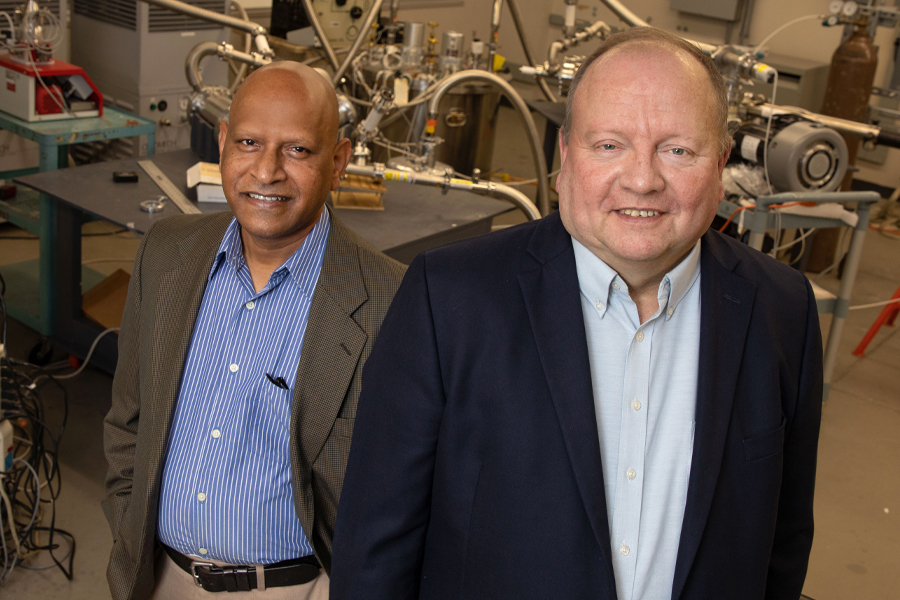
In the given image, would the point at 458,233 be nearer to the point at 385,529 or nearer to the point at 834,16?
the point at 385,529

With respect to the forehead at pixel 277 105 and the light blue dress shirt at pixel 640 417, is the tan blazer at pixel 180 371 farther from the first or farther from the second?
the light blue dress shirt at pixel 640 417

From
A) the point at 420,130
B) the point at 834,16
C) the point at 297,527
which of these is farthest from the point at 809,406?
the point at 834,16

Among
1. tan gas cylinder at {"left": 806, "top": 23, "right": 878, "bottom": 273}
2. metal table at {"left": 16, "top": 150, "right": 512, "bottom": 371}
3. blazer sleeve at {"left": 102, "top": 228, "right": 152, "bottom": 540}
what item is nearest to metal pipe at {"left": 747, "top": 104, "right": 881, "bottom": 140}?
metal table at {"left": 16, "top": 150, "right": 512, "bottom": 371}

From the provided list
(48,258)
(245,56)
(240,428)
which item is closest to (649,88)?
(240,428)

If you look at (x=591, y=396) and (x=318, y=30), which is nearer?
(x=591, y=396)

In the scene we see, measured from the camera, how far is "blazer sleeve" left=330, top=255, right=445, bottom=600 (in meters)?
0.94

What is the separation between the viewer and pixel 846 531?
261 centimetres

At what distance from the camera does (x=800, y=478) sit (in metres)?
1.09

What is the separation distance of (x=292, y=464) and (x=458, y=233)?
1.68 meters

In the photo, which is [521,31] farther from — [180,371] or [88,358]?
[180,371]

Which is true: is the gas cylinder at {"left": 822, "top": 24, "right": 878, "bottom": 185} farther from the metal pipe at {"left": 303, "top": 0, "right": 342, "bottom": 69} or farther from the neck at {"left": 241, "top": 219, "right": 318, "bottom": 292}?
the neck at {"left": 241, "top": 219, "right": 318, "bottom": 292}

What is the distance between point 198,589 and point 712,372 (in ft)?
2.93

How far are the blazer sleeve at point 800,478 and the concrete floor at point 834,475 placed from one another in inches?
55.7

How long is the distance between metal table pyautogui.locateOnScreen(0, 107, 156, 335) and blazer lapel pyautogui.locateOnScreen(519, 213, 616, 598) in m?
2.28
